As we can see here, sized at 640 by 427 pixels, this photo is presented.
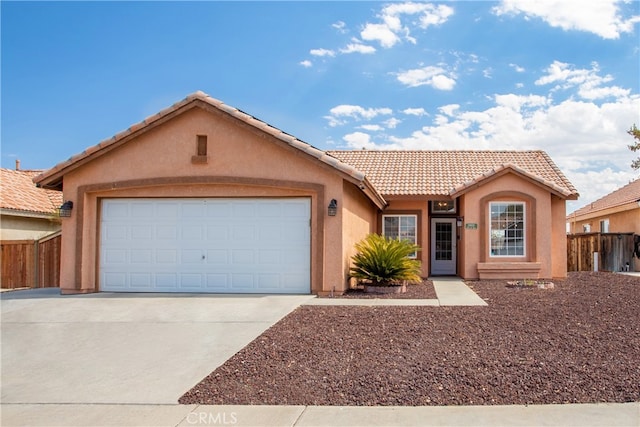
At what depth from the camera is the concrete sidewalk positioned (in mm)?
5203

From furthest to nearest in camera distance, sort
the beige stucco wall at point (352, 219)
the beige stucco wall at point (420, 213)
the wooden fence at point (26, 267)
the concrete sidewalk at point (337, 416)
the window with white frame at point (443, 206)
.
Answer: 1. the window with white frame at point (443, 206)
2. the beige stucco wall at point (420, 213)
3. the wooden fence at point (26, 267)
4. the beige stucco wall at point (352, 219)
5. the concrete sidewalk at point (337, 416)

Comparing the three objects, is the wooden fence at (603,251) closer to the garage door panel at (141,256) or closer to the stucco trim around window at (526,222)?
the stucco trim around window at (526,222)

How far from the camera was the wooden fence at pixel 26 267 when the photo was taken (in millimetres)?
18406

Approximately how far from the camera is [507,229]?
17594mm

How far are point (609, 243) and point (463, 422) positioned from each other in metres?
20.8

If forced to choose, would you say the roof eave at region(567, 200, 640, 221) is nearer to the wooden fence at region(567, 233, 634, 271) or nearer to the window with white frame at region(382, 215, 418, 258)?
the wooden fence at region(567, 233, 634, 271)

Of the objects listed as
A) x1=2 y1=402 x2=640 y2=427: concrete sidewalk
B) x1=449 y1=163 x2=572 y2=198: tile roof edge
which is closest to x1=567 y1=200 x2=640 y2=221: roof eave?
x1=449 y1=163 x2=572 y2=198: tile roof edge

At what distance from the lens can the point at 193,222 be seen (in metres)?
13.8

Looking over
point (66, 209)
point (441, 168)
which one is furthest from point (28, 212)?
point (441, 168)

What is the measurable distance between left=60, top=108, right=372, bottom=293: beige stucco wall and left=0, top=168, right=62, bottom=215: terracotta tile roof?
7557mm

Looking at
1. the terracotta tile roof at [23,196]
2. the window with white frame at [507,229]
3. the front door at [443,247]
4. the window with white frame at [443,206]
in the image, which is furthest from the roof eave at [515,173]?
the terracotta tile roof at [23,196]

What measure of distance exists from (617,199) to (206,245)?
2291 centimetres

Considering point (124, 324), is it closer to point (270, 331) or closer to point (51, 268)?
point (270, 331)

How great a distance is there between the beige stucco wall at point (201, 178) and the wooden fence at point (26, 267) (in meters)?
5.18
